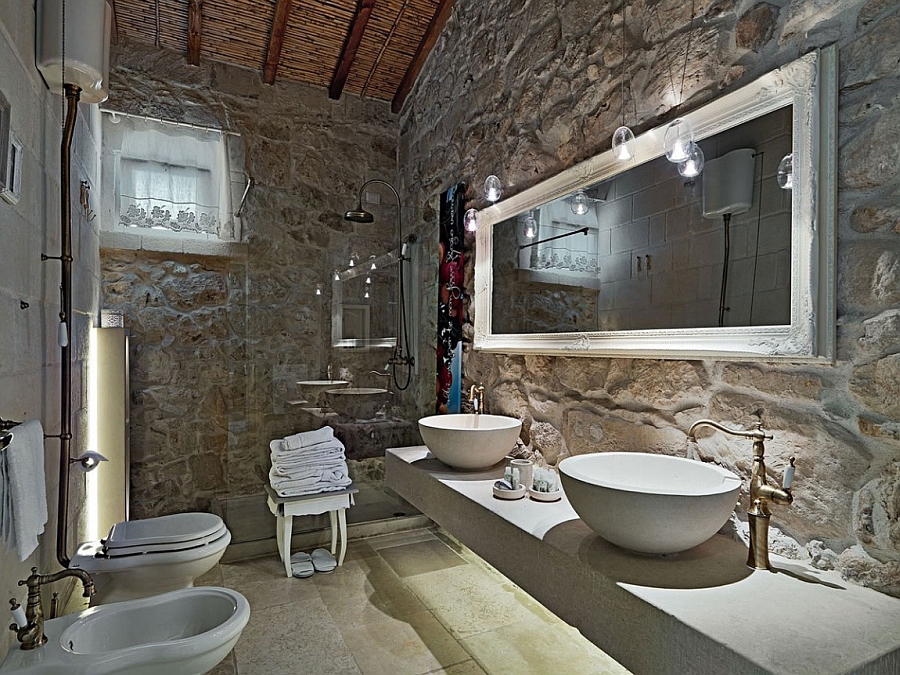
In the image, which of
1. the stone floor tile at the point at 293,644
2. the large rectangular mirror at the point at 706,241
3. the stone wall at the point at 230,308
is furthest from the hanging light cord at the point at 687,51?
the stone floor tile at the point at 293,644

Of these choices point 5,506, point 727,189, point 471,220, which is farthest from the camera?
point 471,220

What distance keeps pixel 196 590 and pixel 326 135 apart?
3102mm

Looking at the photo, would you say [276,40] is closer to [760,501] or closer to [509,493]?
[509,493]

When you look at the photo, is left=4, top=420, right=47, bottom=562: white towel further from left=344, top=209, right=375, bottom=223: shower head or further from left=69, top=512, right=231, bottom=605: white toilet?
left=344, top=209, right=375, bottom=223: shower head

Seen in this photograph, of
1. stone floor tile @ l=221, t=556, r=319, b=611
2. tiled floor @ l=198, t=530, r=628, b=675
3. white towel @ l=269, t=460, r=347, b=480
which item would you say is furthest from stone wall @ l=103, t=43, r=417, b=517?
tiled floor @ l=198, t=530, r=628, b=675

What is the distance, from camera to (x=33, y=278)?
5.80 ft

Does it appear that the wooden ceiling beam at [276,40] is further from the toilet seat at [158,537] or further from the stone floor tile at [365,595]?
the stone floor tile at [365,595]

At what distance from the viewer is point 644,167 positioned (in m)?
1.97

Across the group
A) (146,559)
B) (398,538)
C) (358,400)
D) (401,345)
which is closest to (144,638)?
(146,559)

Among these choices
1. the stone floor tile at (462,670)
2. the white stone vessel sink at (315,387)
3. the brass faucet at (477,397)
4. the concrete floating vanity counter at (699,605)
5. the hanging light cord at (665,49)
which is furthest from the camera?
the white stone vessel sink at (315,387)

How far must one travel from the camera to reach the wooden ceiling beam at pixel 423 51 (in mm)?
3443

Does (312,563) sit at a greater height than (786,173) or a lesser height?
lesser

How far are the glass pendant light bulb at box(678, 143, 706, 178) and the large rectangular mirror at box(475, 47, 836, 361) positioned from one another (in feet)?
0.06

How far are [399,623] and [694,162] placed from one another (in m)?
2.34
